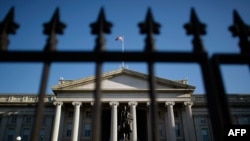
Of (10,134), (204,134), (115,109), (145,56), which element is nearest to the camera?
(145,56)

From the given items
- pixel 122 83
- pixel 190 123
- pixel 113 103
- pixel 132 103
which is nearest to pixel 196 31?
pixel 132 103

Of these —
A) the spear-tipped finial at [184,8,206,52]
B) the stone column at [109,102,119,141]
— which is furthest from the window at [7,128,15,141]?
the spear-tipped finial at [184,8,206,52]

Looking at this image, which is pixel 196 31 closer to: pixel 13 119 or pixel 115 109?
pixel 115 109

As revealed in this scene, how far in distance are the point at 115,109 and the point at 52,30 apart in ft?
123

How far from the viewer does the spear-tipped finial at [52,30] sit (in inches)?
144

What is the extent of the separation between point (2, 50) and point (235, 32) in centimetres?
344

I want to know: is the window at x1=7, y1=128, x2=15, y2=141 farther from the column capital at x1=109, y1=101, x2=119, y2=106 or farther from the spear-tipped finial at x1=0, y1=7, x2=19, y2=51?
the spear-tipped finial at x1=0, y1=7, x2=19, y2=51

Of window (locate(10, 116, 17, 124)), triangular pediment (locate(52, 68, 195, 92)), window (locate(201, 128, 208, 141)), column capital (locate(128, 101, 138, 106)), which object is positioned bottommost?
window (locate(201, 128, 208, 141))

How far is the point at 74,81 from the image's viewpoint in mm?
42156

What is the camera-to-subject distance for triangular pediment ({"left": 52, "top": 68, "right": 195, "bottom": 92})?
42.1 metres

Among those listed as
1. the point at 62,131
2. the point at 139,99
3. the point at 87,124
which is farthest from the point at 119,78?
the point at 62,131

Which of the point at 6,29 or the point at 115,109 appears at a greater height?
the point at 115,109

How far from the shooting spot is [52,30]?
371cm

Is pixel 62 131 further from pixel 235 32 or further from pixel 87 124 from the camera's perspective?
pixel 235 32
